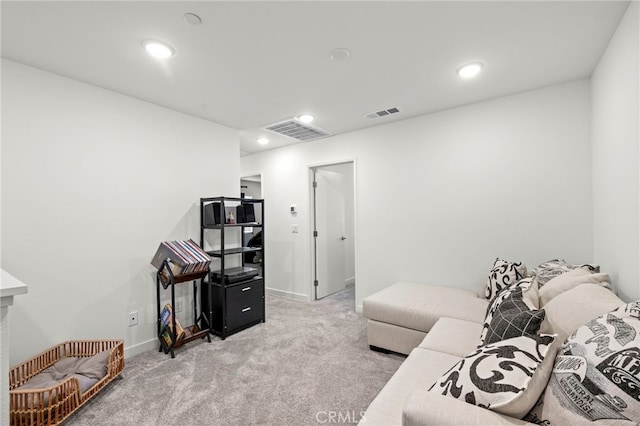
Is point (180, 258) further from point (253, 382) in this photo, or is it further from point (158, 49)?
point (158, 49)

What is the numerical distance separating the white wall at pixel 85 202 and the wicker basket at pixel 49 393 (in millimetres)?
135

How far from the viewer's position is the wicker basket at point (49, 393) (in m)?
1.68

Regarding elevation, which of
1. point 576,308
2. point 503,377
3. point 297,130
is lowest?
point 503,377

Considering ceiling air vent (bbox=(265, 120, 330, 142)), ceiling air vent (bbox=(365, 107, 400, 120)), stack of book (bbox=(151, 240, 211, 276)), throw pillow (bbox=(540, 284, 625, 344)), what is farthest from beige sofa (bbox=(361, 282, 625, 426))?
ceiling air vent (bbox=(265, 120, 330, 142))

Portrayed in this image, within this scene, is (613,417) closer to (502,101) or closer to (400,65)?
(400,65)

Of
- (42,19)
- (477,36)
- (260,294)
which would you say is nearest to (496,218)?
(477,36)

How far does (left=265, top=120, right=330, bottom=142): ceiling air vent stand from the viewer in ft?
12.0

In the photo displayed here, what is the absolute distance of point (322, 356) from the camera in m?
2.66

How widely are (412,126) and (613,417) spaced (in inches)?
124

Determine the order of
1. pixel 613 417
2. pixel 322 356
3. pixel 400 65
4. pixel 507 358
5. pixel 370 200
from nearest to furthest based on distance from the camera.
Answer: pixel 613 417 → pixel 507 358 → pixel 400 65 → pixel 322 356 → pixel 370 200


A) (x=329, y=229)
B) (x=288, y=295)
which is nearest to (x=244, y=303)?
(x=288, y=295)

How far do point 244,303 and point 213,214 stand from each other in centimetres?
109

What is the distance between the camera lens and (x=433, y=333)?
2102 millimetres

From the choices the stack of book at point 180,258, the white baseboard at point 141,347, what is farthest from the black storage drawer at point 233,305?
the white baseboard at point 141,347
